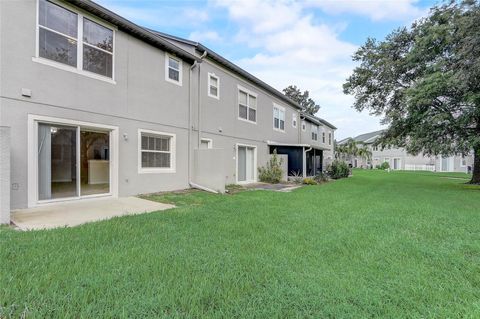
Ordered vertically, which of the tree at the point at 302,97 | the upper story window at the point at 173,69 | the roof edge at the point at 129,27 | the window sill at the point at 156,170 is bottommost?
the window sill at the point at 156,170

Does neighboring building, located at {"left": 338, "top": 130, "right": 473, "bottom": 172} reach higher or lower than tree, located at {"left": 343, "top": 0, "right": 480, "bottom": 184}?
lower

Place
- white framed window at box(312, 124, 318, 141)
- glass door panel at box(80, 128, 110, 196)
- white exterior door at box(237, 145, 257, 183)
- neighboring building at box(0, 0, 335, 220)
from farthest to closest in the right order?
1. white framed window at box(312, 124, 318, 141)
2. white exterior door at box(237, 145, 257, 183)
3. glass door panel at box(80, 128, 110, 196)
4. neighboring building at box(0, 0, 335, 220)

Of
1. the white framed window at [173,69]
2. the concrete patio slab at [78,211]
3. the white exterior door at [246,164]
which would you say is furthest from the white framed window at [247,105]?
the concrete patio slab at [78,211]

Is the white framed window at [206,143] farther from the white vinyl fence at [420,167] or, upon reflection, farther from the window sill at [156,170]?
the white vinyl fence at [420,167]

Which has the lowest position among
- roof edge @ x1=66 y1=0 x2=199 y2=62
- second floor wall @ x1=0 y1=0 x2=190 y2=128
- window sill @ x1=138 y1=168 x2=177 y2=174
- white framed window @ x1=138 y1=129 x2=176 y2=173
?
window sill @ x1=138 y1=168 x2=177 y2=174

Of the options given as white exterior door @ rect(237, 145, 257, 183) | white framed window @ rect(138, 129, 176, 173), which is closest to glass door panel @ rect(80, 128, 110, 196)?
white framed window @ rect(138, 129, 176, 173)

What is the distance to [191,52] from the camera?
1222 cm

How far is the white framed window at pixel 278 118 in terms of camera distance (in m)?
20.2

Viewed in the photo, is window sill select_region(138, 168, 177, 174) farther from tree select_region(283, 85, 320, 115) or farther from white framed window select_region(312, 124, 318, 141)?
tree select_region(283, 85, 320, 115)

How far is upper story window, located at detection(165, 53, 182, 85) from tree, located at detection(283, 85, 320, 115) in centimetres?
4258

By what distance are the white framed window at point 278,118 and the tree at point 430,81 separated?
504 centimetres

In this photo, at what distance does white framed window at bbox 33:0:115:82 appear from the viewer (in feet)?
23.6

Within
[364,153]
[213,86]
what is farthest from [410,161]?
[213,86]

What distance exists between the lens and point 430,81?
42.3 feet
